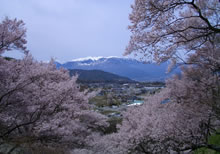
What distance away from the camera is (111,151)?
1193cm

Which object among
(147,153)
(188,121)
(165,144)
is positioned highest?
(188,121)

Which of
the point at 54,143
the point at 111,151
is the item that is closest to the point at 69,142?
the point at 54,143

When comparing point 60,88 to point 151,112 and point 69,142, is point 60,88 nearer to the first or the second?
point 69,142

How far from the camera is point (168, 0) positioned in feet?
14.9

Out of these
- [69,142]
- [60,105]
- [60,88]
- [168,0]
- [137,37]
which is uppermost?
[168,0]

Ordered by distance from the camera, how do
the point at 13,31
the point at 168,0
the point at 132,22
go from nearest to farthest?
the point at 168,0 < the point at 132,22 < the point at 13,31

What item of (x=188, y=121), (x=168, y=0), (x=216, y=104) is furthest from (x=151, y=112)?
(x=168, y=0)

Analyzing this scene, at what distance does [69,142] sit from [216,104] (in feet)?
16.5

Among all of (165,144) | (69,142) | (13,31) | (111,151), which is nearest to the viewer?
(13,31)

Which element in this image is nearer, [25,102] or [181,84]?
[25,102]

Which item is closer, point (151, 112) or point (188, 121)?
point (188, 121)

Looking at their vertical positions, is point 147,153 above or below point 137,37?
below

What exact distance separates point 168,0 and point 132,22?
1.08 meters

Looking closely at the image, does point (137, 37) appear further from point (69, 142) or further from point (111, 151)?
point (111, 151)
